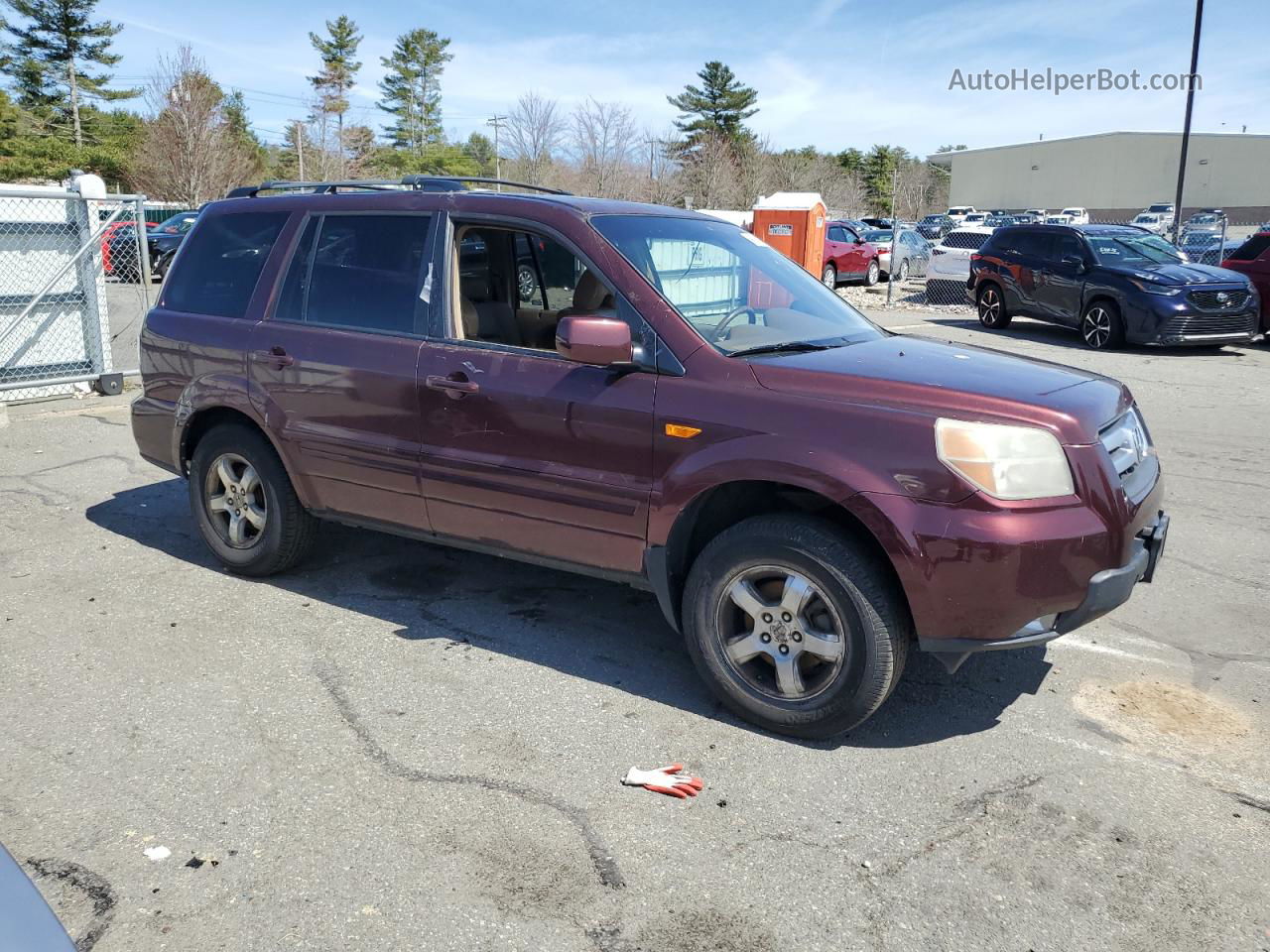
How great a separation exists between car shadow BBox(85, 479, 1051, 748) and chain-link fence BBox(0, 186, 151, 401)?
4.34 meters

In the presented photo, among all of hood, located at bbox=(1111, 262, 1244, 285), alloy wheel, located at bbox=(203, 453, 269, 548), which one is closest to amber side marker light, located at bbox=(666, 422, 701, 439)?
alloy wheel, located at bbox=(203, 453, 269, 548)

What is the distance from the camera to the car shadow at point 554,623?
3955 mm

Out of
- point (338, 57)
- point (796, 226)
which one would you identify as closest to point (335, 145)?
point (338, 57)

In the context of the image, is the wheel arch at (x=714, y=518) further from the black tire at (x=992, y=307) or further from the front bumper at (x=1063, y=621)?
the black tire at (x=992, y=307)

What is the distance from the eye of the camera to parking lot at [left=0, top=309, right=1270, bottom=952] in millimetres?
2742

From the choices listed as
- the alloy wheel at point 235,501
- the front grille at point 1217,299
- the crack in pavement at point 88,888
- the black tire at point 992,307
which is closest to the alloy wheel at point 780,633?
the crack in pavement at point 88,888

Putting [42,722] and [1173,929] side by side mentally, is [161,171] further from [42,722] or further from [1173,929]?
[1173,929]

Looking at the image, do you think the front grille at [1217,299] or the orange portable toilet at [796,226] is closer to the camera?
the front grille at [1217,299]

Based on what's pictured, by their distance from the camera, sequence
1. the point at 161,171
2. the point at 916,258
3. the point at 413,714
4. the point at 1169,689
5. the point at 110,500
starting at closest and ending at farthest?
the point at 413,714 → the point at 1169,689 → the point at 110,500 → the point at 916,258 → the point at 161,171

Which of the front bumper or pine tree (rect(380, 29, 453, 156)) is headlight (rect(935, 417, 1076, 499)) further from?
pine tree (rect(380, 29, 453, 156))

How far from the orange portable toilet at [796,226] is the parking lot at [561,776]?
1193 cm

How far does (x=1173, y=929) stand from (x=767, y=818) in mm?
1124

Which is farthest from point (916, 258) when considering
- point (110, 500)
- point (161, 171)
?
point (161, 171)

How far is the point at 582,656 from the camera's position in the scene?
436 cm
